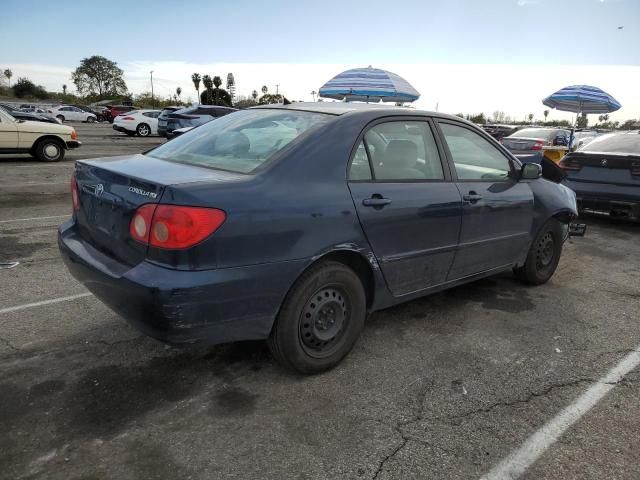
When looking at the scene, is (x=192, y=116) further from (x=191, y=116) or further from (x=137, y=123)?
(x=137, y=123)

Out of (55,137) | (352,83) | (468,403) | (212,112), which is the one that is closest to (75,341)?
(468,403)

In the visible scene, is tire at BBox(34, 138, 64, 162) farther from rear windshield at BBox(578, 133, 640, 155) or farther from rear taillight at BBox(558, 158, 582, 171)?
rear windshield at BBox(578, 133, 640, 155)

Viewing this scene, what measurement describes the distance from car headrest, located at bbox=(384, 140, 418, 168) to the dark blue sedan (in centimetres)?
1

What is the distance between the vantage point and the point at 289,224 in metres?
2.59

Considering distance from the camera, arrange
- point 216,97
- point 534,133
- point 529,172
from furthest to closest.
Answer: point 216,97
point 534,133
point 529,172

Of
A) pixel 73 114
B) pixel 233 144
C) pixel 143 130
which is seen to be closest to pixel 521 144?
pixel 233 144

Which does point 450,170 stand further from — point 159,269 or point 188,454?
point 188,454

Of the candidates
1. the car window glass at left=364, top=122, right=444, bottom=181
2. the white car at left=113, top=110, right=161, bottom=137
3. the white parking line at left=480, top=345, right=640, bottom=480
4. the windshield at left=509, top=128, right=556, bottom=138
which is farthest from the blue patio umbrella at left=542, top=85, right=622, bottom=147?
the white car at left=113, top=110, right=161, bottom=137

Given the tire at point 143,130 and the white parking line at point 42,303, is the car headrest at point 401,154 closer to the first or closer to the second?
the white parking line at point 42,303

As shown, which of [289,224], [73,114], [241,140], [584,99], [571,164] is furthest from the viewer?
[73,114]

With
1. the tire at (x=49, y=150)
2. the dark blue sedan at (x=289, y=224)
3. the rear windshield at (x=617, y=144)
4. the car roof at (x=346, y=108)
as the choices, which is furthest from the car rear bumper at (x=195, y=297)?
the tire at (x=49, y=150)

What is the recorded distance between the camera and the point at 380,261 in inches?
122

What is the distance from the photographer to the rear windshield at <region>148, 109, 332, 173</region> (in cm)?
290

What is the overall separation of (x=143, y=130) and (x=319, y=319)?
24.6 m
